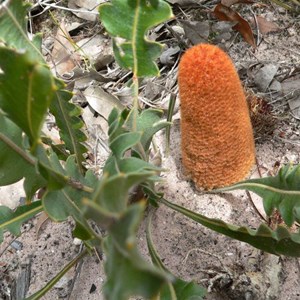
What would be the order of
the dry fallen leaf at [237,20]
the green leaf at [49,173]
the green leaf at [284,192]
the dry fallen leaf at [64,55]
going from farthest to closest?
the dry fallen leaf at [64,55], the dry fallen leaf at [237,20], the green leaf at [284,192], the green leaf at [49,173]

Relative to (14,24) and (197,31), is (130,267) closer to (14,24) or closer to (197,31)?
(14,24)

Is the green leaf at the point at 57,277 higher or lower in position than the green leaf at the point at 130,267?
lower

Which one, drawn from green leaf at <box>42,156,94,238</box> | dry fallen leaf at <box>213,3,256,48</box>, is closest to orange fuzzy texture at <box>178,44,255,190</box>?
green leaf at <box>42,156,94,238</box>

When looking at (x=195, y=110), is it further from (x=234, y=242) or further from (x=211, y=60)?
(x=234, y=242)

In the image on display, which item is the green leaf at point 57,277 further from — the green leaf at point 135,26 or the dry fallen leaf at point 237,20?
the dry fallen leaf at point 237,20

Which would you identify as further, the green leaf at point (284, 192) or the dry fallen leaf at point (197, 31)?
the dry fallen leaf at point (197, 31)

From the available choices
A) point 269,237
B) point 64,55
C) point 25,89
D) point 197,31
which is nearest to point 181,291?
point 269,237

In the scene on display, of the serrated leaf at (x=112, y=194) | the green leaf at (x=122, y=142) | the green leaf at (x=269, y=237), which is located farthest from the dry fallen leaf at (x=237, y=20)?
the serrated leaf at (x=112, y=194)
